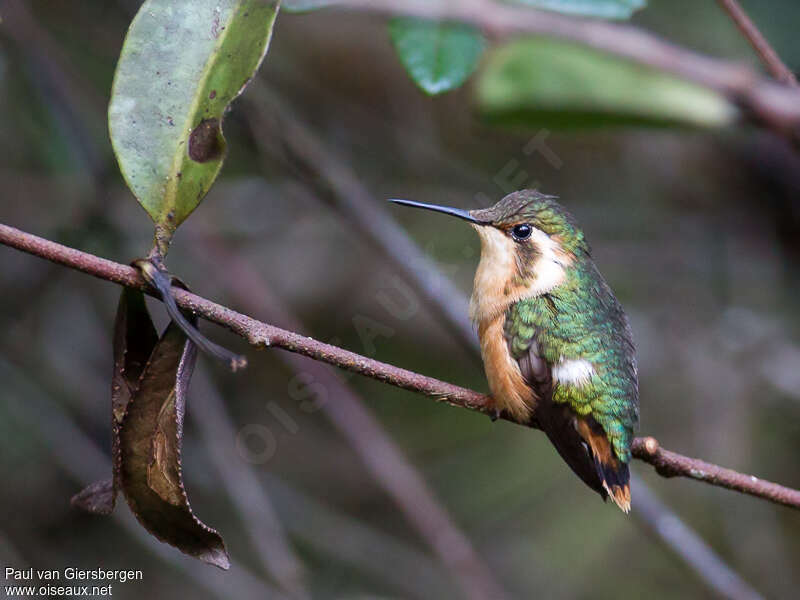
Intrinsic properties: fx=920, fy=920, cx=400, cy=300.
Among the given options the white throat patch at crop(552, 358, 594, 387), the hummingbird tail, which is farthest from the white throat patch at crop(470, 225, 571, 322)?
the hummingbird tail

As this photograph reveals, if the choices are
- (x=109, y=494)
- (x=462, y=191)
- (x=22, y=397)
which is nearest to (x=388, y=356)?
(x=462, y=191)

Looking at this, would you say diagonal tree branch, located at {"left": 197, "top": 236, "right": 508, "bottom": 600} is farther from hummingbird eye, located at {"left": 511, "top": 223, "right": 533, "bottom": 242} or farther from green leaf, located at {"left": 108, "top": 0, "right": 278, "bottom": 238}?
green leaf, located at {"left": 108, "top": 0, "right": 278, "bottom": 238}

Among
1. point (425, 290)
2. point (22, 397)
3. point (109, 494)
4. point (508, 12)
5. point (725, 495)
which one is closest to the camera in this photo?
point (508, 12)

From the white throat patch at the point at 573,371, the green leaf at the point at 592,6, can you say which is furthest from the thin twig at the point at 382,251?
the green leaf at the point at 592,6

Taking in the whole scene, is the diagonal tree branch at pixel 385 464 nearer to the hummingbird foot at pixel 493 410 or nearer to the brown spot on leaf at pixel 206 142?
the hummingbird foot at pixel 493 410

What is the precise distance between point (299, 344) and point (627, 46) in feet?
2.20

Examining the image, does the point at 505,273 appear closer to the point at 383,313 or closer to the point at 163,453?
the point at 163,453

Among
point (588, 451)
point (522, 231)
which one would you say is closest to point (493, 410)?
point (588, 451)

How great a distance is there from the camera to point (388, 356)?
401cm

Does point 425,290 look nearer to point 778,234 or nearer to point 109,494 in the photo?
point 109,494

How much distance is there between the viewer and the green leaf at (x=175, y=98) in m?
1.52

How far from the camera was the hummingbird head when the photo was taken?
2447mm

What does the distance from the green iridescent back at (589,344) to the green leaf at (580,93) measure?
0.46 m

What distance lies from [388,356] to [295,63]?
1505 mm
